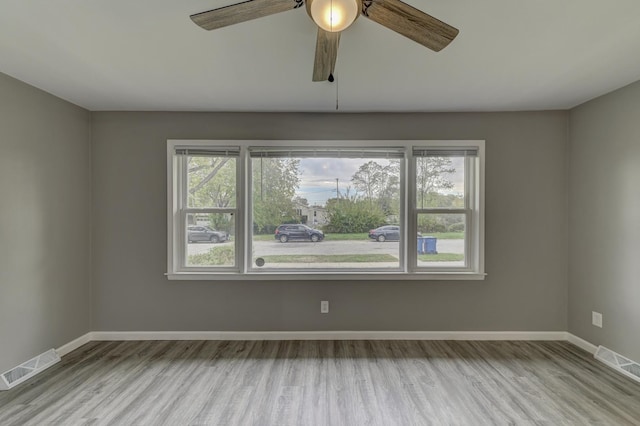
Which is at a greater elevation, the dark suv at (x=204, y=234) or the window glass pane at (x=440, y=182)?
the window glass pane at (x=440, y=182)

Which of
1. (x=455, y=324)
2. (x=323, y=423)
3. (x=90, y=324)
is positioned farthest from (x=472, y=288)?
(x=90, y=324)

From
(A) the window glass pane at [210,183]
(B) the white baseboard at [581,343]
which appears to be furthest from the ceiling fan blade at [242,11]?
(B) the white baseboard at [581,343]

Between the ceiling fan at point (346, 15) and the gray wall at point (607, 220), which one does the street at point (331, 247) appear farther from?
the ceiling fan at point (346, 15)

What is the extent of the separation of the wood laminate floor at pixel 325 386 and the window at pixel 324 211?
0.82 m

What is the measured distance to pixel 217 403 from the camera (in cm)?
224

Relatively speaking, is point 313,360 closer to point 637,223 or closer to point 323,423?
point 323,423

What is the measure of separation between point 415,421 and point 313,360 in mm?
1057

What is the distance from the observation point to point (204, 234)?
3.41 m

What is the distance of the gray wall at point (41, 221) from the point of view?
2457mm

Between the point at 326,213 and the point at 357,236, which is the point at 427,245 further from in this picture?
the point at 326,213

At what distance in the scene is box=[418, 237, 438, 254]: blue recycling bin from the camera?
133 inches

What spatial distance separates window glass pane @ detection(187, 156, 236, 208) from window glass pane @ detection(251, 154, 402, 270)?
11.0 inches

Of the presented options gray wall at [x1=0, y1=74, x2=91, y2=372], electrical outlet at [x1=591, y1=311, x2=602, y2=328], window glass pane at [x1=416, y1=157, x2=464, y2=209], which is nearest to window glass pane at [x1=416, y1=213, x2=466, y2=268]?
window glass pane at [x1=416, y1=157, x2=464, y2=209]

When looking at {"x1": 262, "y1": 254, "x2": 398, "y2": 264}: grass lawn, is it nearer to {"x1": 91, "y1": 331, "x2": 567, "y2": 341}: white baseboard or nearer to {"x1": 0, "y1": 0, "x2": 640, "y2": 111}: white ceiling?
{"x1": 91, "y1": 331, "x2": 567, "y2": 341}: white baseboard
